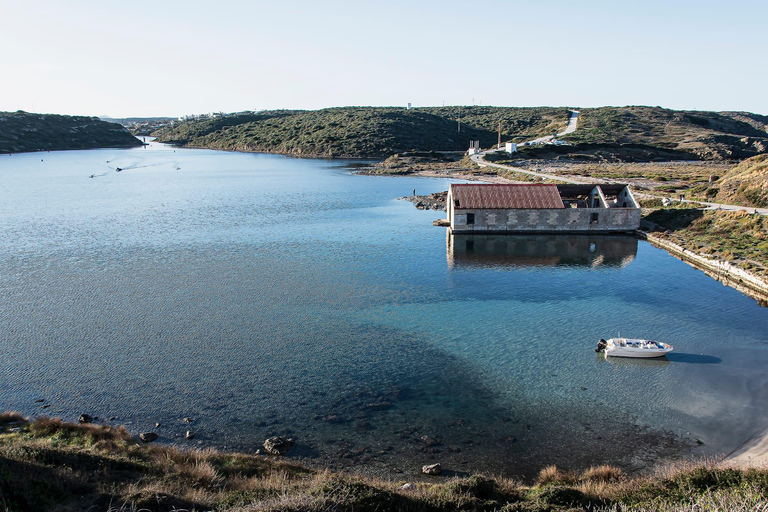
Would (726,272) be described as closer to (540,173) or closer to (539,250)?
(539,250)

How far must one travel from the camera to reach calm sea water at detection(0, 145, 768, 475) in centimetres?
1911

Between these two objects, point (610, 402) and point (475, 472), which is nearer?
point (475, 472)

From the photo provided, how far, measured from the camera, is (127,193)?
8375cm

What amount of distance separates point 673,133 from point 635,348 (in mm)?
166042

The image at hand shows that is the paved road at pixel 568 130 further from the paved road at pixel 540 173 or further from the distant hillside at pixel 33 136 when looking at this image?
the distant hillside at pixel 33 136

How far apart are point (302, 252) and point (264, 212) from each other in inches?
956

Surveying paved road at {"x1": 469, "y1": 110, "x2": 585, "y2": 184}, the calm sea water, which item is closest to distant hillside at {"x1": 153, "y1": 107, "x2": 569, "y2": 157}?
paved road at {"x1": 469, "y1": 110, "x2": 585, "y2": 184}

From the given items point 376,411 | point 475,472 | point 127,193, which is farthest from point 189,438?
point 127,193

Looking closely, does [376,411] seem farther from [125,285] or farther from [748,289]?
[748,289]

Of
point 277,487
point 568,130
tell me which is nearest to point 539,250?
point 277,487

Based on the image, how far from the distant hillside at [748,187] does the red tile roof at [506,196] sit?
19215 millimetres

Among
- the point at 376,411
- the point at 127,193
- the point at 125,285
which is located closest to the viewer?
the point at 376,411

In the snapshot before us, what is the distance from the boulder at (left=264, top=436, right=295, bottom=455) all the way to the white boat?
1614 centimetres

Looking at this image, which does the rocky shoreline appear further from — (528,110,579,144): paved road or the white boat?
(528,110,579,144): paved road
